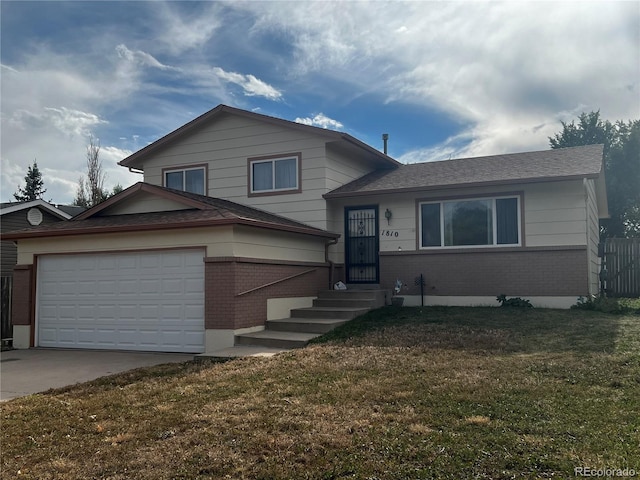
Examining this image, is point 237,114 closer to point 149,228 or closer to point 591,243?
point 149,228

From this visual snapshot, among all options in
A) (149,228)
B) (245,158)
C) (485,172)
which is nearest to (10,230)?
(245,158)

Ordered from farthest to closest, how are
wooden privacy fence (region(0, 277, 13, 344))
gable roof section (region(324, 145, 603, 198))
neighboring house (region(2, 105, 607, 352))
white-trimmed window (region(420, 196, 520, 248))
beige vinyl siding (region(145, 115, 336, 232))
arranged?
1. beige vinyl siding (region(145, 115, 336, 232))
2. wooden privacy fence (region(0, 277, 13, 344))
3. white-trimmed window (region(420, 196, 520, 248))
4. gable roof section (region(324, 145, 603, 198))
5. neighboring house (region(2, 105, 607, 352))

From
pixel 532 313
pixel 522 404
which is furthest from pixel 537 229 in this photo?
pixel 522 404

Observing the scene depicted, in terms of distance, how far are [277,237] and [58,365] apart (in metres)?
5.15

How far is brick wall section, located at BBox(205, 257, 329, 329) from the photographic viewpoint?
10.5 m

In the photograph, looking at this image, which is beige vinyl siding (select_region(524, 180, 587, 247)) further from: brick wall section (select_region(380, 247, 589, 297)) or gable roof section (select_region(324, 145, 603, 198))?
gable roof section (select_region(324, 145, 603, 198))

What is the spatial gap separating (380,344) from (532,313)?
4.49 meters

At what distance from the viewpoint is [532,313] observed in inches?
459

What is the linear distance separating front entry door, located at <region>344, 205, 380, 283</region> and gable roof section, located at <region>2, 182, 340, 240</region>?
123cm

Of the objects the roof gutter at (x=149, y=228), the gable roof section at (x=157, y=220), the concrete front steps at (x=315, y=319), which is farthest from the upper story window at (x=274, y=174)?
the concrete front steps at (x=315, y=319)

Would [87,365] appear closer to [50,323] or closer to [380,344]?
[50,323]

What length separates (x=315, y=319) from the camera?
11914 mm

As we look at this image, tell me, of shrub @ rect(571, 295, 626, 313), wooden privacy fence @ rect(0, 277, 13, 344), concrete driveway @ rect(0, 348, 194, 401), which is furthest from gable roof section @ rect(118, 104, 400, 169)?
shrub @ rect(571, 295, 626, 313)

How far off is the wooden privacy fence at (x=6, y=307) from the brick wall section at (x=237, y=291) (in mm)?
6275
